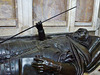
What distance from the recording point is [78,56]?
51.5 inches

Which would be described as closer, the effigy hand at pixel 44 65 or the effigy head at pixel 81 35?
the effigy hand at pixel 44 65

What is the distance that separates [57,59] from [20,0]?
898 millimetres

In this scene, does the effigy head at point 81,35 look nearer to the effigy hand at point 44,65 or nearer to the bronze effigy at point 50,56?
the bronze effigy at point 50,56

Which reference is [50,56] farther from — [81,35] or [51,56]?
[81,35]

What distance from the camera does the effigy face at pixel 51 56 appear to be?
0.96 m

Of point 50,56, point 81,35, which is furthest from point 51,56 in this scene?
point 81,35

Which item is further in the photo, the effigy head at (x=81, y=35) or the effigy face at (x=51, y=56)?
the effigy head at (x=81, y=35)

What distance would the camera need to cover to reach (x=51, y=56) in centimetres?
113

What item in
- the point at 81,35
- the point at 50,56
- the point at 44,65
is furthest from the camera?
the point at 81,35

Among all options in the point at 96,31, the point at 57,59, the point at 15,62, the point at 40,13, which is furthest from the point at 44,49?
the point at 96,31

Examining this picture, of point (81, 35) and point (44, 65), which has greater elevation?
point (81, 35)

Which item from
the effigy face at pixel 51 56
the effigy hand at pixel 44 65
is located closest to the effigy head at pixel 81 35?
the effigy face at pixel 51 56

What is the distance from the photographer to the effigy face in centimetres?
96

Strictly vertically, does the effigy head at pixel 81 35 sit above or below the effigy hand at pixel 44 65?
above
